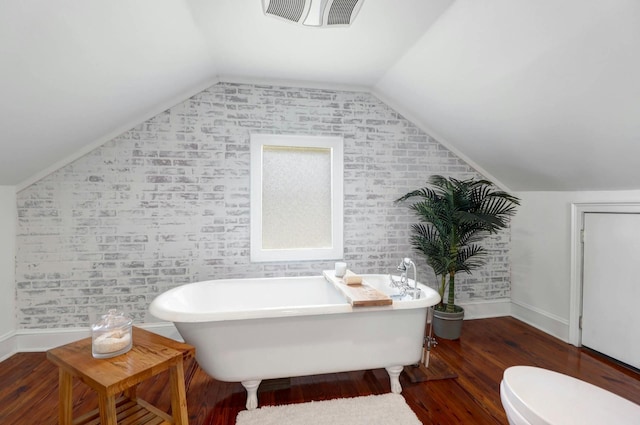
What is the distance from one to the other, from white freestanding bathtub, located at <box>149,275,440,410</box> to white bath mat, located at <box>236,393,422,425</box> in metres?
0.11

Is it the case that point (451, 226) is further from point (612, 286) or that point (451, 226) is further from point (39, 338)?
point (39, 338)

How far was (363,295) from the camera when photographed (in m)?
2.06

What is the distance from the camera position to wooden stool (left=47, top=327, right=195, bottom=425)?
1359 millimetres

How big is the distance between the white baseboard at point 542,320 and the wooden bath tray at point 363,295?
1976 millimetres

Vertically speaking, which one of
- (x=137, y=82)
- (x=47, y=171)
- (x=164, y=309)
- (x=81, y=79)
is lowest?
(x=164, y=309)

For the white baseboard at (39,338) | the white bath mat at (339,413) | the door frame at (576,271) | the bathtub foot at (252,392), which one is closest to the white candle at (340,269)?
the white bath mat at (339,413)

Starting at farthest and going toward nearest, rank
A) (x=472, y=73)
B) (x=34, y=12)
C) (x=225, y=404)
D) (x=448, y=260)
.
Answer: (x=448, y=260) < (x=472, y=73) < (x=225, y=404) < (x=34, y=12)

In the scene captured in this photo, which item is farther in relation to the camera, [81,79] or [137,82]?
[137,82]

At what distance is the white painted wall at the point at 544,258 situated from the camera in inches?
114

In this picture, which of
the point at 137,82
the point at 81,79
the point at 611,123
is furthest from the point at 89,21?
the point at 611,123

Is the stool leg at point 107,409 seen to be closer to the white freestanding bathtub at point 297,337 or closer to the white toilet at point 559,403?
the white freestanding bathtub at point 297,337

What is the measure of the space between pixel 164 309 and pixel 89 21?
1554 mm

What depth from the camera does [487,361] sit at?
2.52 meters

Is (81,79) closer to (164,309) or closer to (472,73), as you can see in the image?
(164,309)
